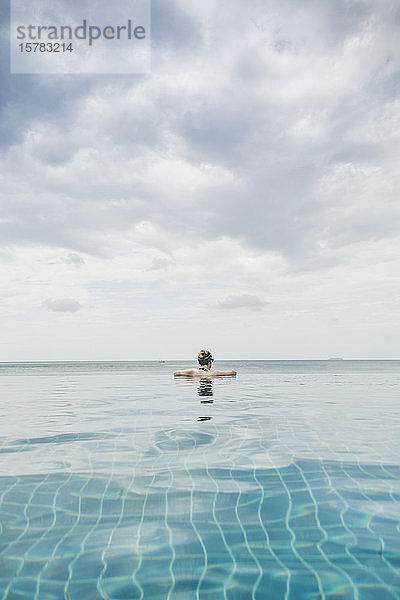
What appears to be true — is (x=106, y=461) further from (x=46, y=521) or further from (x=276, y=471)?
(x=276, y=471)

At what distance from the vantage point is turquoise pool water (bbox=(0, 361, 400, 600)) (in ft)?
11.1

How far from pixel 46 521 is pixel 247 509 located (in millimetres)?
2223

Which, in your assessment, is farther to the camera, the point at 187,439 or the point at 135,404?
the point at 135,404

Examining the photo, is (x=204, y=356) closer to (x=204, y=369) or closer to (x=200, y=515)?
(x=204, y=369)

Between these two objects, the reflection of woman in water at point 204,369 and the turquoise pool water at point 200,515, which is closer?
the turquoise pool water at point 200,515

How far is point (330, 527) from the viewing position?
14.1ft

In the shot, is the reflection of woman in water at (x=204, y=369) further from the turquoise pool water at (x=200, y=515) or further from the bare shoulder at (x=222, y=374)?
the turquoise pool water at (x=200, y=515)

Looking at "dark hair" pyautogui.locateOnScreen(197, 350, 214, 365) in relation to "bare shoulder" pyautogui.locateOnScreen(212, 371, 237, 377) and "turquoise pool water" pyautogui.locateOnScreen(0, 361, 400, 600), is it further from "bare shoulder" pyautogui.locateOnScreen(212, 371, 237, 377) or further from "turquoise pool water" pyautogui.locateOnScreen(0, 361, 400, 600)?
"turquoise pool water" pyautogui.locateOnScreen(0, 361, 400, 600)

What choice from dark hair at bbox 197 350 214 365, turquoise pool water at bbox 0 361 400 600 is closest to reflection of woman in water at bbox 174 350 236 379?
dark hair at bbox 197 350 214 365

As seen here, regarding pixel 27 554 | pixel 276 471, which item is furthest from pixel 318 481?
pixel 27 554

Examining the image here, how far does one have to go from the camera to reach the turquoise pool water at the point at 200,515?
11.1ft

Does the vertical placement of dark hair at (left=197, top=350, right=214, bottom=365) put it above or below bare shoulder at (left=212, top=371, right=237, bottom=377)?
above

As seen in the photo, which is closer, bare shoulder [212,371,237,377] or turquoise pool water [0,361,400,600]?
turquoise pool water [0,361,400,600]

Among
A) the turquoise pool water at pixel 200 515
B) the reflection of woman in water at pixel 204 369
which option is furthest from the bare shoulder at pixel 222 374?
the turquoise pool water at pixel 200 515
